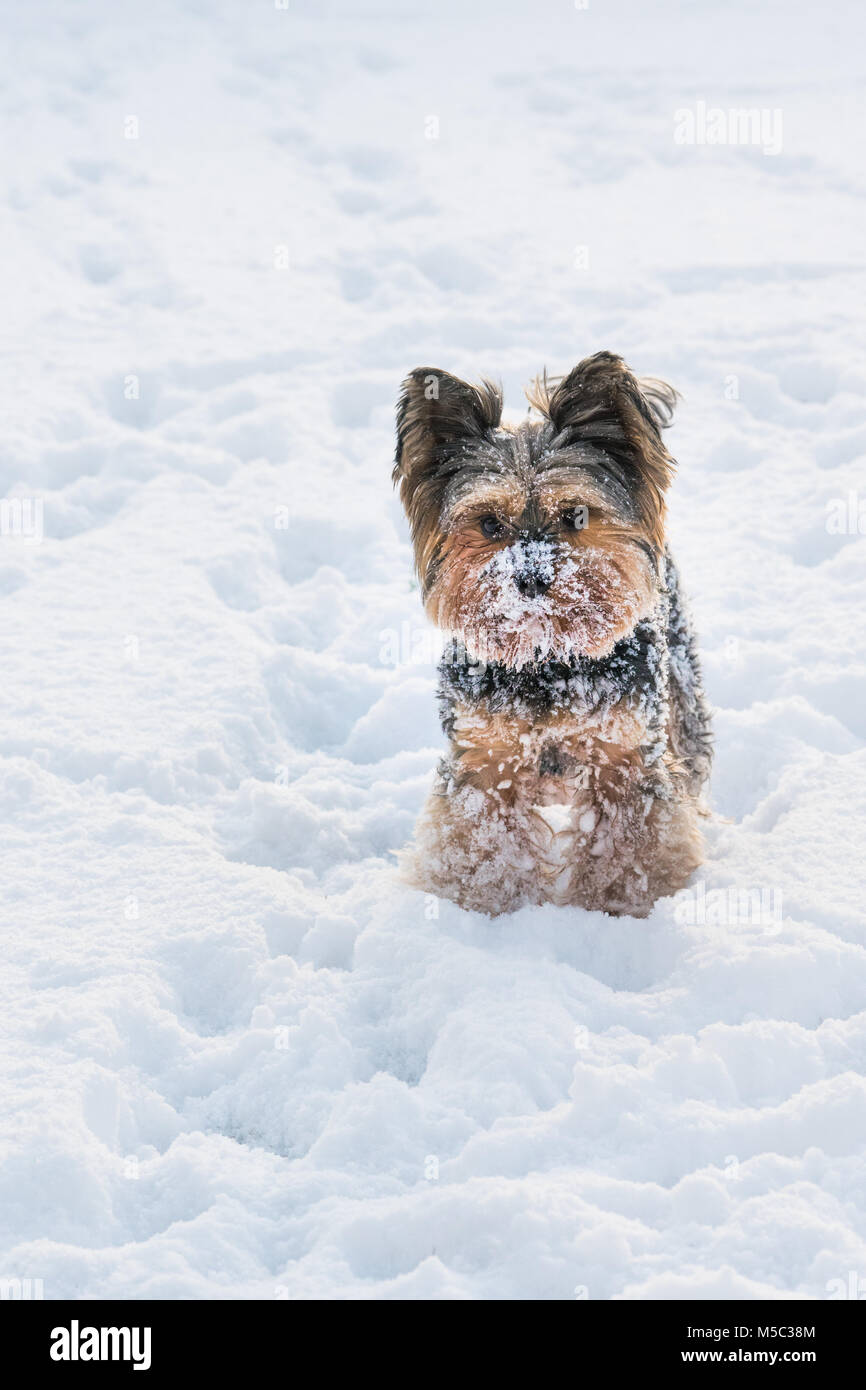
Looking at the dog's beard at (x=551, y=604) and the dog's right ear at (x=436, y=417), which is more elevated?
the dog's right ear at (x=436, y=417)

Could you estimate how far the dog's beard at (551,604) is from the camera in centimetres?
405

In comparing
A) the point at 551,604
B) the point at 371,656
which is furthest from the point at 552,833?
the point at 371,656

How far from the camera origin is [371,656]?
687 centimetres

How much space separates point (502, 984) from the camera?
13.7ft

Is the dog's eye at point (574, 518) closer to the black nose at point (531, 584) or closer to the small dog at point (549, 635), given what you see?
the small dog at point (549, 635)

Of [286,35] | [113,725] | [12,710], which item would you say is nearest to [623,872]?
[113,725]

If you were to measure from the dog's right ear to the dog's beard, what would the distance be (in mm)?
519

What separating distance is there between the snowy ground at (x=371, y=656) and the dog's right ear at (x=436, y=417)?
5.64 ft

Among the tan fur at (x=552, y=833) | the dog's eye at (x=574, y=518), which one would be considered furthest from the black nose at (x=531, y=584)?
the tan fur at (x=552, y=833)

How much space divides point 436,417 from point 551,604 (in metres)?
0.85

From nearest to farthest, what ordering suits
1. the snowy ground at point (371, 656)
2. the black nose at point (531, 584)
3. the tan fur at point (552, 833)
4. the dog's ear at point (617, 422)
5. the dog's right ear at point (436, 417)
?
the snowy ground at point (371, 656), the black nose at point (531, 584), the dog's ear at point (617, 422), the dog's right ear at point (436, 417), the tan fur at point (552, 833)

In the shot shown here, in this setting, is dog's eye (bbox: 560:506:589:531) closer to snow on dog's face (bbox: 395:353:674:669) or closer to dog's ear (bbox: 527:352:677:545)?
snow on dog's face (bbox: 395:353:674:669)

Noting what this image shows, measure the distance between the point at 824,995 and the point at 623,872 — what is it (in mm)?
927
